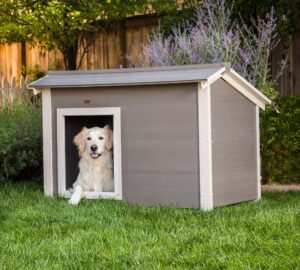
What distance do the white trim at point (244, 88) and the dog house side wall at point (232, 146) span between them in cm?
4

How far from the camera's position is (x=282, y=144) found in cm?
735

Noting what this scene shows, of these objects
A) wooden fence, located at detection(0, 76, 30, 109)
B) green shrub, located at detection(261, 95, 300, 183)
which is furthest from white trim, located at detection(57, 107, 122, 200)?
wooden fence, located at detection(0, 76, 30, 109)

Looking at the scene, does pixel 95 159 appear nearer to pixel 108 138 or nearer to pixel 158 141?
pixel 108 138

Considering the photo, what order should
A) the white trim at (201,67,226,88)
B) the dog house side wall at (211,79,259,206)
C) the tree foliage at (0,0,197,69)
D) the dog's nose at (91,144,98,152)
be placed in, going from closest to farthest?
the white trim at (201,67,226,88) < the dog house side wall at (211,79,259,206) < the dog's nose at (91,144,98,152) < the tree foliage at (0,0,197,69)

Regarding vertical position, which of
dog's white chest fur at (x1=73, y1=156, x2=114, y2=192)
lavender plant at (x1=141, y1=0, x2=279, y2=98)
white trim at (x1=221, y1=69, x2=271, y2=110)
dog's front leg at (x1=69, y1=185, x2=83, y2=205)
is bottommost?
dog's front leg at (x1=69, y1=185, x2=83, y2=205)

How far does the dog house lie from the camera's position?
585cm

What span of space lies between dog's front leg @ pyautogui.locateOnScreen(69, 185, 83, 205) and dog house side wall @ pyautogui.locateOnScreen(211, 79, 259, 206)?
1.15 meters

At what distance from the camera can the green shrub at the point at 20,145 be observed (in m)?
7.37

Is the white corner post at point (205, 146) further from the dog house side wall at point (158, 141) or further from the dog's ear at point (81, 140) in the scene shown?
the dog's ear at point (81, 140)

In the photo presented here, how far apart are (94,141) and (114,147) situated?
0.82 feet

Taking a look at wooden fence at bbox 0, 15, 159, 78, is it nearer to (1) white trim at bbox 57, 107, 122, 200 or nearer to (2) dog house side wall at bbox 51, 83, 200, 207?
(1) white trim at bbox 57, 107, 122, 200

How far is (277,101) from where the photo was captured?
7.61 m

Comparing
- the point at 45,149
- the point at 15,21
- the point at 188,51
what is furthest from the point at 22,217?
Result: the point at 15,21

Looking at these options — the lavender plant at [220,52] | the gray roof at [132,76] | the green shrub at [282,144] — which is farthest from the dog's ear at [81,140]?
the green shrub at [282,144]
